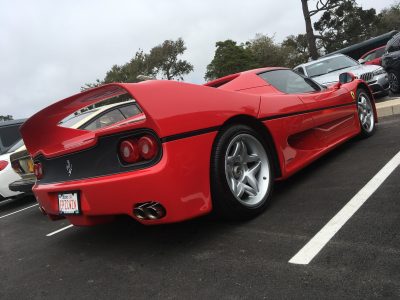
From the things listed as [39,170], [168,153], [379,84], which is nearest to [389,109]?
[379,84]

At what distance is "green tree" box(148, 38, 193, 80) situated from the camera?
55.3 meters

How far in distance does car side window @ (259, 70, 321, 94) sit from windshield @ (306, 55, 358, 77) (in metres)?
4.55

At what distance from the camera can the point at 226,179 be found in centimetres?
286

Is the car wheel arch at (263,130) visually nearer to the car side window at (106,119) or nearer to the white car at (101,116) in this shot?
the white car at (101,116)

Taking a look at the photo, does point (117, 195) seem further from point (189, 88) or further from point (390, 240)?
point (390, 240)

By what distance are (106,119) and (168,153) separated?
1.35 metres

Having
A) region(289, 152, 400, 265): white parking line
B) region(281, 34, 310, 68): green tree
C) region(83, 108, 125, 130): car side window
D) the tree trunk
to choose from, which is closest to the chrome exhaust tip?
region(289, 152, 400, 265): white parking line

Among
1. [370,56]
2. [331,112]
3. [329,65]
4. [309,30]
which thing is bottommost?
[331,112]

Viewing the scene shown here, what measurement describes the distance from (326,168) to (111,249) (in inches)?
94.1

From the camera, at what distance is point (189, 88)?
2.92 m

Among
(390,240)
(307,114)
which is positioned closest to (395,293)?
(390,240)

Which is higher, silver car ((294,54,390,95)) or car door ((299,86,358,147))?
silver car ((294,54,390,95))

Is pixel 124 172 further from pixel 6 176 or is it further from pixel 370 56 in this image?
pixel 370 56

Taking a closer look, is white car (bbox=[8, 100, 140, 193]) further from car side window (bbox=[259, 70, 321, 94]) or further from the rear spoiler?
car side window (bbox=[259, 70, 321, 94])
